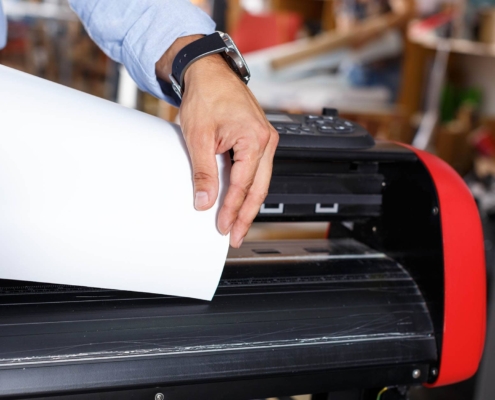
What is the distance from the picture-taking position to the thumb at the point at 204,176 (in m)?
0.60

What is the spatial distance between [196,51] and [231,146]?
5.4 inches

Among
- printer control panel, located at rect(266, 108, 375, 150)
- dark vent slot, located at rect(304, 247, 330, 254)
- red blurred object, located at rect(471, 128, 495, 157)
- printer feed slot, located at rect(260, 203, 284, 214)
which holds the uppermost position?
printer control panel, located at rect(266, 108, 375, 150)

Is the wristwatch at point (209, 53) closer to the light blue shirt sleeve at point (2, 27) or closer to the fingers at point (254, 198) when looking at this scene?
the fingers at point (254, 198)

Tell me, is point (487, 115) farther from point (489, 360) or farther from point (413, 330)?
point (413, 330)

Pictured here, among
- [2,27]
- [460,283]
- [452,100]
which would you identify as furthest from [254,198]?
[452,100]

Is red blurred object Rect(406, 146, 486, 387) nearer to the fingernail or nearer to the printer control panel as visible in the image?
the printer control panel

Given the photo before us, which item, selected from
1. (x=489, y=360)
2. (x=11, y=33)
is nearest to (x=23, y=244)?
(x=489, y=360)

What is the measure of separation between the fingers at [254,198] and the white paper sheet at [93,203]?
2 centimetres

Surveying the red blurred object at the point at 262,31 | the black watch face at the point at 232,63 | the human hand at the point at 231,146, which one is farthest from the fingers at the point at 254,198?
the red blurred object at the point at 262,31

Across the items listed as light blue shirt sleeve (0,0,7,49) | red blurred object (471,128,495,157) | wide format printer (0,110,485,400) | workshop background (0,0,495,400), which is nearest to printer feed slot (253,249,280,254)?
wide format printer (0,110,485,400)

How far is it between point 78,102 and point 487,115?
2772mm

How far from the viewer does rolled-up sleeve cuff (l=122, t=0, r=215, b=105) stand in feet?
2.42

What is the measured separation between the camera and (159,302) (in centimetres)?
62

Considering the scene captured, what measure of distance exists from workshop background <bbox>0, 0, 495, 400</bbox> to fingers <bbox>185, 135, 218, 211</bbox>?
1.80 metres
